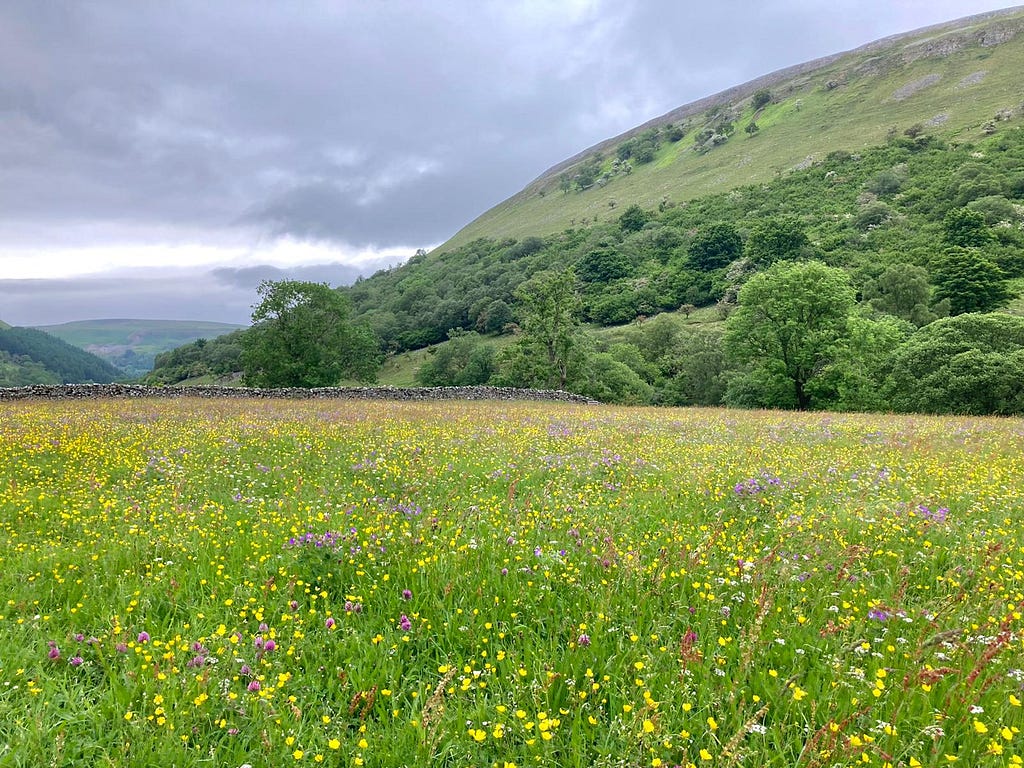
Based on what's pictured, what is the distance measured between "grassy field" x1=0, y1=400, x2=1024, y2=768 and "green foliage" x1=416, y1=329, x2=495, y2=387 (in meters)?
77.9

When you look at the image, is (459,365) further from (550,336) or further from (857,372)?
(857,372)

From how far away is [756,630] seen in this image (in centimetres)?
364

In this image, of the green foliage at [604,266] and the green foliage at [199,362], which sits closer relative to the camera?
the green foliage at [199,362]

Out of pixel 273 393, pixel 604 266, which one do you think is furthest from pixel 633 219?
pixel 273 393

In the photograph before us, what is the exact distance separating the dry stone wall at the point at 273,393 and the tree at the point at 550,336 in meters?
12.1

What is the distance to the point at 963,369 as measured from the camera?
30828mm

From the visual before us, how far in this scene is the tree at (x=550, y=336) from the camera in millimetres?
47719

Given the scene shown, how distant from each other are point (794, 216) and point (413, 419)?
4969 inches

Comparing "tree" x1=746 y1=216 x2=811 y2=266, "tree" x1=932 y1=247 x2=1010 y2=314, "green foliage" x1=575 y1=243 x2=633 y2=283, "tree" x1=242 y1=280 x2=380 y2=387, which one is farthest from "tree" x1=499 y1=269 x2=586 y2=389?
"green foliage" x1=575 y1=243 x2=633 y2=283

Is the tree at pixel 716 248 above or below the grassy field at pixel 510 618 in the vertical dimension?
above

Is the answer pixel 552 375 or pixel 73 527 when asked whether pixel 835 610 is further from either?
pixel 552 375

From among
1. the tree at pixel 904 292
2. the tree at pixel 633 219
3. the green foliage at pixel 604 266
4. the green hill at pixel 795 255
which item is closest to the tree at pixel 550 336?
the green hill at pixel 795 255

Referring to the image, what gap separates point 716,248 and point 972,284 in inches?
2349

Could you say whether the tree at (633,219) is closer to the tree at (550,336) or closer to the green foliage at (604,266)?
the green foliage at (604,266)
